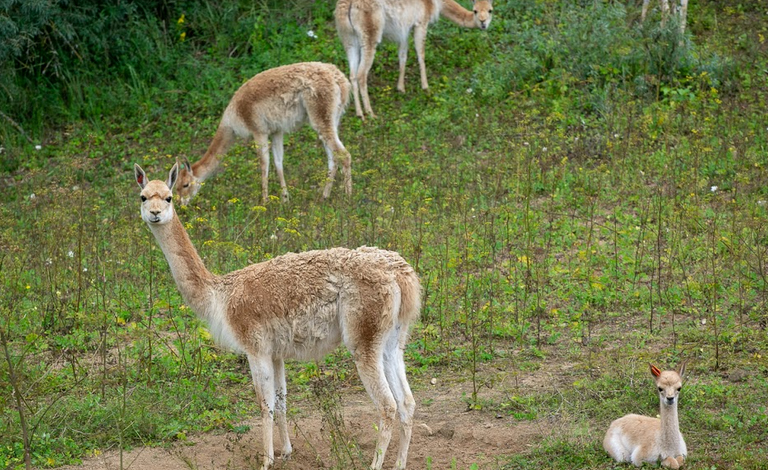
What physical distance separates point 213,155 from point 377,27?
137 inches

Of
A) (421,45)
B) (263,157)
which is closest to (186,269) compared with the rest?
(263,157)

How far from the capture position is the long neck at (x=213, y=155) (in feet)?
45.0

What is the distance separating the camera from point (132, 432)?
311 inches

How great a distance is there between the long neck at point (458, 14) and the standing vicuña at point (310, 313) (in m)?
10.0

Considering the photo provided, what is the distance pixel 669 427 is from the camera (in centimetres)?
665

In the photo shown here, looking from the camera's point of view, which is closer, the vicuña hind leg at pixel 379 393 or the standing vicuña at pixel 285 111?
the vicuña hind leg at pixel 379 393

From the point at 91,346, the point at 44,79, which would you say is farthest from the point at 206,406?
the point at 44,79

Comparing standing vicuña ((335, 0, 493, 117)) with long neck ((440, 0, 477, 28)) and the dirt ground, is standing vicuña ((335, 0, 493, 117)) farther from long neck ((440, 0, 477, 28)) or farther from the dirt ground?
the dirt ground

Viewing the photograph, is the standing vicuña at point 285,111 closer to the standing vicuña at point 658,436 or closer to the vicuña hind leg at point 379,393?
the vicuña hind leg at point 379,393

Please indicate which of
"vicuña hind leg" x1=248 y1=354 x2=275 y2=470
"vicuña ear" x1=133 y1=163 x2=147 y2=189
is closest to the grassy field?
"vicuña hind leg" x1=248 y1=354 x2=275 y2=470

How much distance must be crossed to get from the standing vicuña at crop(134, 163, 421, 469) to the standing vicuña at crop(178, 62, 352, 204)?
213 inches

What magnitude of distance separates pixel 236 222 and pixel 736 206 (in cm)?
551

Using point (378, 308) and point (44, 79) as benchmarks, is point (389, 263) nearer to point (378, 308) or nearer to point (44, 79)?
point (378, 308)

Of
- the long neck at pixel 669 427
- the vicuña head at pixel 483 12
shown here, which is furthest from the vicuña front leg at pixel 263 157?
the long neck at pixel 669 427
